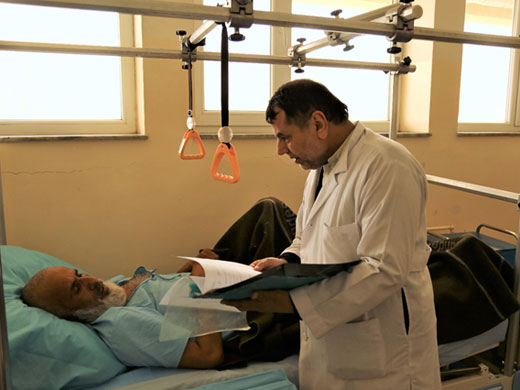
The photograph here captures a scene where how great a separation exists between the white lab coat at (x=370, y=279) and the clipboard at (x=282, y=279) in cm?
3

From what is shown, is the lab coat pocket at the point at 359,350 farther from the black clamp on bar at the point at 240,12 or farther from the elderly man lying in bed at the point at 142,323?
the black clamp on bar at the point at 240,12

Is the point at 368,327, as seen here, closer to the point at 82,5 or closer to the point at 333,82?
the point at 82,5

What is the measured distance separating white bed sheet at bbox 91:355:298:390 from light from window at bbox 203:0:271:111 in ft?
5.20

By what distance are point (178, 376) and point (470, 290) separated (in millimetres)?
1133

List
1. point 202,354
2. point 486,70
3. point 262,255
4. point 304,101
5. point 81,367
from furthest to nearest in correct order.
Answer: point 486,70 < point 262,255 < point 202,354 < point 81,367 < point 304,101

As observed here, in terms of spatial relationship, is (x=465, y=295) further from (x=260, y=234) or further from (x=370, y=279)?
(x=260, y=234)

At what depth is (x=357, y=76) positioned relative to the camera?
124 inches

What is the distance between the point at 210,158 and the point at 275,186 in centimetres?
45

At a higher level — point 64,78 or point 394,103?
point 64,78

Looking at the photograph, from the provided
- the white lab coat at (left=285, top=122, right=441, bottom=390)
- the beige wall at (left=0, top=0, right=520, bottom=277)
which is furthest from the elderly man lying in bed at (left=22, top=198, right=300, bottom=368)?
the beige wall at (left=0, top=0, right=520, bottom=277)

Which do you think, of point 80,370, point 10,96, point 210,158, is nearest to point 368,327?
point 80,370

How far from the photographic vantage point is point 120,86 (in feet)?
8.20

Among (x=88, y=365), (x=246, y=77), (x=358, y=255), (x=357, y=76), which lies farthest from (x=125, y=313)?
(x=357, y=76)

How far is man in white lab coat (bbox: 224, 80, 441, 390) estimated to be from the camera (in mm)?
1161
